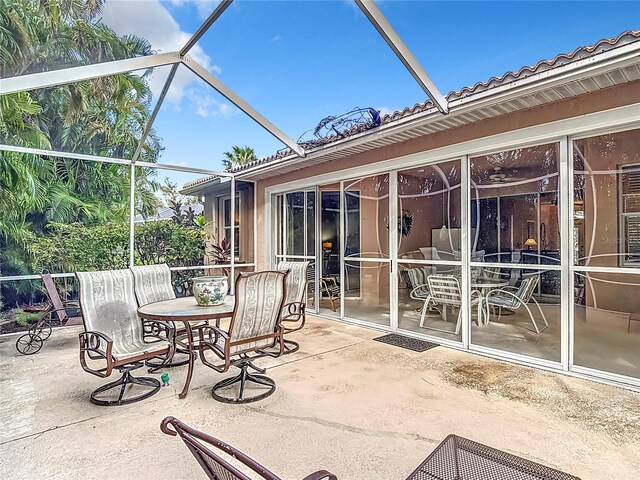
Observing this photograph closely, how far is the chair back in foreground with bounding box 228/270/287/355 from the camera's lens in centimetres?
323

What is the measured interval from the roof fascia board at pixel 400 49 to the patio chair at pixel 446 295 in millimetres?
2388

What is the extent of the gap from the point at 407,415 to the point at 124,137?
12.9 metres

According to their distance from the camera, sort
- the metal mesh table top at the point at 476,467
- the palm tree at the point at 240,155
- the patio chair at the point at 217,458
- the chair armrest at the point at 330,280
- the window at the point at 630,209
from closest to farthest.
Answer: the patio chair at the point at 217,458
the metal mesh table top at the point at 476,467
the window at the point at 630,209
the chair armrest at the point at 330,280
the palm tree at the point at 240,155

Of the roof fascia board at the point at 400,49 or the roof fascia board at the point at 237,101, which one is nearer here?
the roof fascia board at the point at 400,49

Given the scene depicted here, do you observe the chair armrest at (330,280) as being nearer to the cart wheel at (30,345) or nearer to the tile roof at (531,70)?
the tile roof at (531,70)

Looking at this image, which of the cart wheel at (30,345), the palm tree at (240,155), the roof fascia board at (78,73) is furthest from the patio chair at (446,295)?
the palm tree at (240,155)

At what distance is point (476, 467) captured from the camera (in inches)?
69.4

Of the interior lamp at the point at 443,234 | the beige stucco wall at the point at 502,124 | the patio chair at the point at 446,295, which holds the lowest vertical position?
the patio chair at the point at 446,295

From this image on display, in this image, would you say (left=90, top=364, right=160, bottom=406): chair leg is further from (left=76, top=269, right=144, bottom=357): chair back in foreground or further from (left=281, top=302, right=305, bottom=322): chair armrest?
(left=281, top=302, right=305, bottom=322): chair armrest

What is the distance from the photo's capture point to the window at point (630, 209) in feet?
13.3

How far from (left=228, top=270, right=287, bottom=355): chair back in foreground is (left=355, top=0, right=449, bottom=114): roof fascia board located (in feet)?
7.68

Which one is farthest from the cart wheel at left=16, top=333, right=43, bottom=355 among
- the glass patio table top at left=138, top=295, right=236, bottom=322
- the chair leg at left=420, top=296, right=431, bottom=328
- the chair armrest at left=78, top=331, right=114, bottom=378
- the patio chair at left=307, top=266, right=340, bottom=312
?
the chair leg at left=420, top=296, right=431, bottom=328

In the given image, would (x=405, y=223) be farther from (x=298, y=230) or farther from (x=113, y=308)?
(x=113, y=308)

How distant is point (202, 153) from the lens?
1777cm
